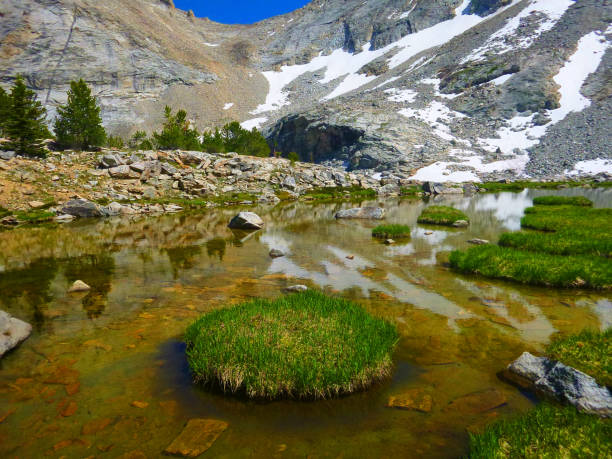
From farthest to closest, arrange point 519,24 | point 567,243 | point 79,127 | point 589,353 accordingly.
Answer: point 519,24, point 79,127, point 567,243, point 589,353

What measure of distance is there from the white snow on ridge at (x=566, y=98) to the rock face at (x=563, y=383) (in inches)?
4730

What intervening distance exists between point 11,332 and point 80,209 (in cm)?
3107

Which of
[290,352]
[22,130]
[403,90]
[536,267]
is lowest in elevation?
[290,352]

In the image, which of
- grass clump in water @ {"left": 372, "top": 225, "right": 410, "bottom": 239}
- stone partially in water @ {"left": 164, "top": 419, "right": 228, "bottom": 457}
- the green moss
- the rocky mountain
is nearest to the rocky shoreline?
grass clump in water @ {"left": 372, "top": 225, "right": 410, "bottom": 239}

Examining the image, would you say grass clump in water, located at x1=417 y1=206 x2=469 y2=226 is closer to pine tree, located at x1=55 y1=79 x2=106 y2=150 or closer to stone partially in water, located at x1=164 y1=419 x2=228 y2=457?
stone partially in water, located at x1=164 y1=419 x2=228 y2=457

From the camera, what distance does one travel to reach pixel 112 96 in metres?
142

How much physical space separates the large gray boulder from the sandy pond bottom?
0.21 metres

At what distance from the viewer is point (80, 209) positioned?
3294 cm

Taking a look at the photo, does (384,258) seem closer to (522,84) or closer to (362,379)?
(362,379)

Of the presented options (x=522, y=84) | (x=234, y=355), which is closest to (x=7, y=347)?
(x=234, y=355)

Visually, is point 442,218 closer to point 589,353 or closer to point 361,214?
point 361,214

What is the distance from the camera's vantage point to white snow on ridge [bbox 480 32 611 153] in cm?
10850

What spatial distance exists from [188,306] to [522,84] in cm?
14990

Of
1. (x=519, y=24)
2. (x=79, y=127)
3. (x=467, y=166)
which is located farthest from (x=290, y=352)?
(x=519, y=24)
